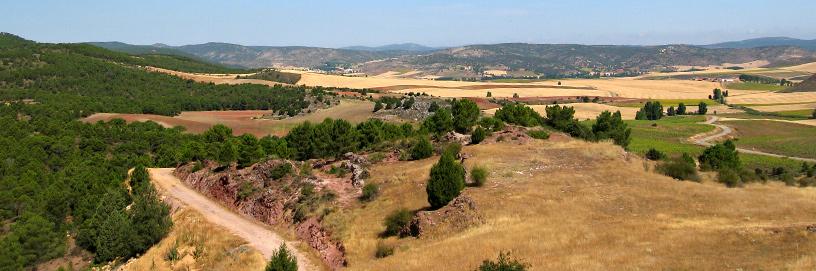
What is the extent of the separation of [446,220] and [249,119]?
102161mm

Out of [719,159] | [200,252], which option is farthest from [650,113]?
[200,252]

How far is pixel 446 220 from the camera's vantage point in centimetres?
3506

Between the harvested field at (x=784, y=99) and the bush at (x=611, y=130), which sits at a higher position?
the bush at (x=611, y=130)

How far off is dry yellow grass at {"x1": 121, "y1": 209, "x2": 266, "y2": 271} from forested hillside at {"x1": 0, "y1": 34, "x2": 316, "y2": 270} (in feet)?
7.00

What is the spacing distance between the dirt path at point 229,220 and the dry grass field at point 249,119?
46422 millimetres

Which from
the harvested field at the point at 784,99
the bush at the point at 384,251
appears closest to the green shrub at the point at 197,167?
the bush at the point at 384,251

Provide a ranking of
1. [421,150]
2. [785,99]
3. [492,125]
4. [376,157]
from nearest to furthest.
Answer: [421,150]
[376,157]
[492,125]
[785,99]

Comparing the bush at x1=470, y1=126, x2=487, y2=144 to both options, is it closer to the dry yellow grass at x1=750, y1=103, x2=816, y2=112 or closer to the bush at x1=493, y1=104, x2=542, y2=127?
the bush at x1=493, y1=104, x2=542, y2=127

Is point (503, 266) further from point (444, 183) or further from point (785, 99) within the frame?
point (785, 99)

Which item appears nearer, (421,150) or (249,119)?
(421,150)

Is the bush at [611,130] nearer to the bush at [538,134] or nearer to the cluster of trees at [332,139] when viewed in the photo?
the bush at [538,134]

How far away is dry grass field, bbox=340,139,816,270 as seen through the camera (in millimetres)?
24984

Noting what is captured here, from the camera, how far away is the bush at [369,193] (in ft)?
149

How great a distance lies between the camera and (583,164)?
47719 mm
